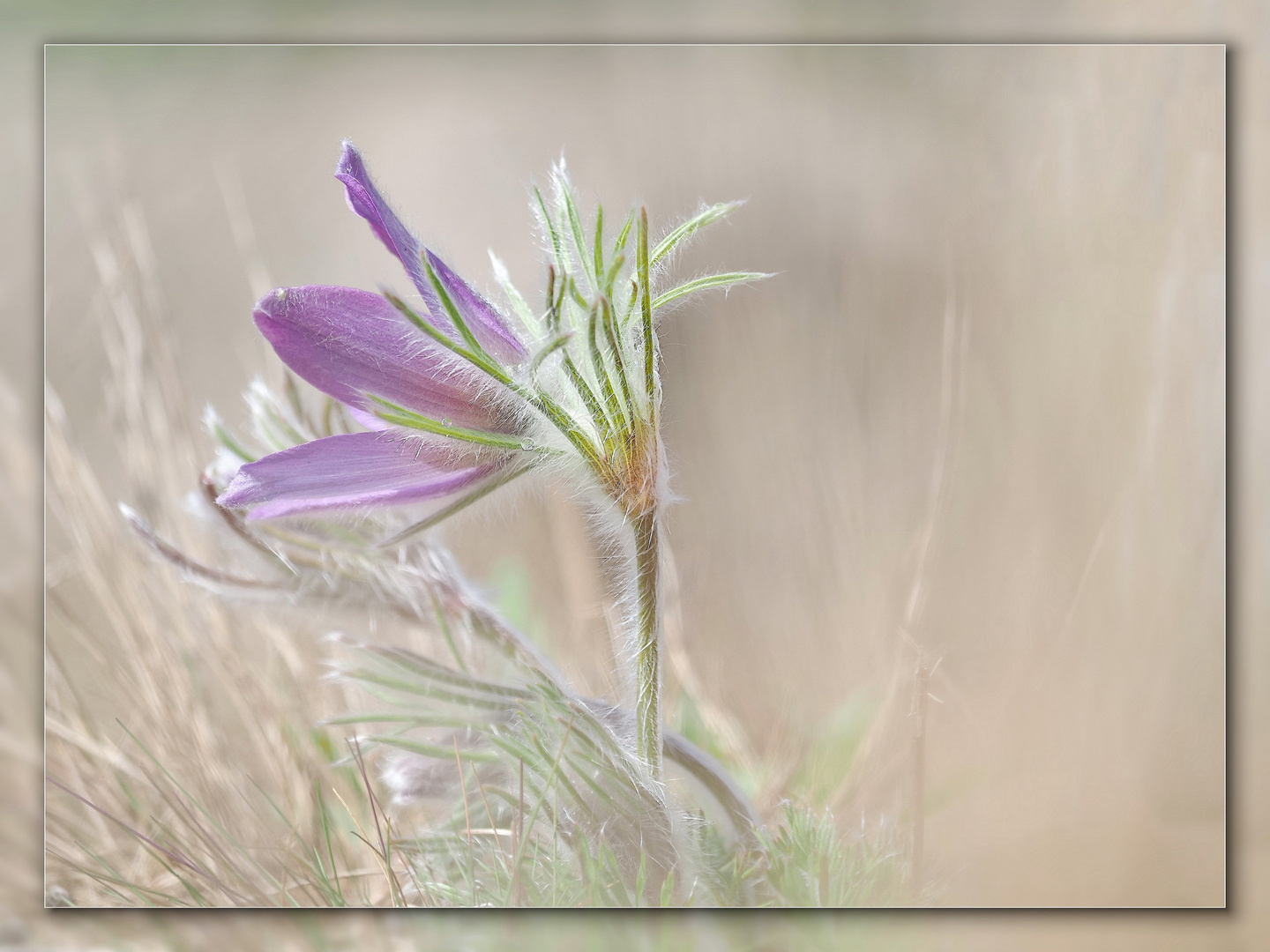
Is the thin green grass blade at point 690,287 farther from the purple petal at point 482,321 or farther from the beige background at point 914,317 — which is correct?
the beige background at point 914,317

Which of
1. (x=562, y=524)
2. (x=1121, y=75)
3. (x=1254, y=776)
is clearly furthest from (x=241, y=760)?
(x=1121, y=75)

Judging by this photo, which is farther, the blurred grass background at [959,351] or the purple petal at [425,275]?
the blurred grass background at [959,351]

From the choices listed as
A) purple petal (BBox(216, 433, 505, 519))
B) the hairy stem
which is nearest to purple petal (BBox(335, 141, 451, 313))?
purple petal (BBox(216, 433, 505, 519))

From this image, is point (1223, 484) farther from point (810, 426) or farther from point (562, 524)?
point (562, 524)

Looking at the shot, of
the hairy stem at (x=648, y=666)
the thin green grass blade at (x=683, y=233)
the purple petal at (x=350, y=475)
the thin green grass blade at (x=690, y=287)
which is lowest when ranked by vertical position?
the hairy stem at (x=648, y=666)

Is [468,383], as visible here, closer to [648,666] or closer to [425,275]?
[425,275]

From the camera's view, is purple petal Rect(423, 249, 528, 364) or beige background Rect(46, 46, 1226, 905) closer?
purple petal Rect(423, 249, 528, 364)

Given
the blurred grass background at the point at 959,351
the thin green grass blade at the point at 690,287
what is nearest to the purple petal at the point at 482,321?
the thin green grass blade at the point at 690,287

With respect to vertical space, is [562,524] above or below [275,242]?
below

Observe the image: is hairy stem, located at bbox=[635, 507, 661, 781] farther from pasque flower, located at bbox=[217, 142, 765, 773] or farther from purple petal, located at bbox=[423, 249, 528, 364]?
purple petal, located at bbox=[423, 249, 528, 364]
